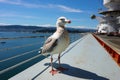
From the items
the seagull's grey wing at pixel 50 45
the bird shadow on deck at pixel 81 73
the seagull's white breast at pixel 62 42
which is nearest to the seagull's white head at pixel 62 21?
the seagull's white breast at pixel 62 42

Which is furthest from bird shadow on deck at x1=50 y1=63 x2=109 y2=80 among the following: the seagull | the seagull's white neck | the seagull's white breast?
the seagull's white neck

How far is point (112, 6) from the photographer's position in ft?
197

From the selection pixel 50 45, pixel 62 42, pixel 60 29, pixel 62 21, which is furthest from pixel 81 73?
pixel 62 21

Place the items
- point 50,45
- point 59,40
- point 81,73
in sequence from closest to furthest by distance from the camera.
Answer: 1. point 59,40
2. point 50,45
3. point 81,73

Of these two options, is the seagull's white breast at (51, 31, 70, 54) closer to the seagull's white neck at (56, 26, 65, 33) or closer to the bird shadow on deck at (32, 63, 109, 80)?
the seagull's white neck at (56, 26, 65, 33)

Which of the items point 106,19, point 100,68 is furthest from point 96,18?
point 100,68

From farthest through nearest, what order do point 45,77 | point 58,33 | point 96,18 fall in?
point 96,18
point 58,33
point 45,77

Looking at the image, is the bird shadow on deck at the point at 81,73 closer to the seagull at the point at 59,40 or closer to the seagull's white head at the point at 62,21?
the seagull at the point at 59,40

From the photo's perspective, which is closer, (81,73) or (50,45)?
(50,45)

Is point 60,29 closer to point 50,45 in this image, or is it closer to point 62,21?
point 62,21

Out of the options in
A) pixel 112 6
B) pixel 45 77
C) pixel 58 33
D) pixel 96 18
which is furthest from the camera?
pixel 96 18

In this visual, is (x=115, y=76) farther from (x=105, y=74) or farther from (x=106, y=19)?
(x=106, y=19)

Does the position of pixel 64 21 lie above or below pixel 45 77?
above

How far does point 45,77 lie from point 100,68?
1.74 m
